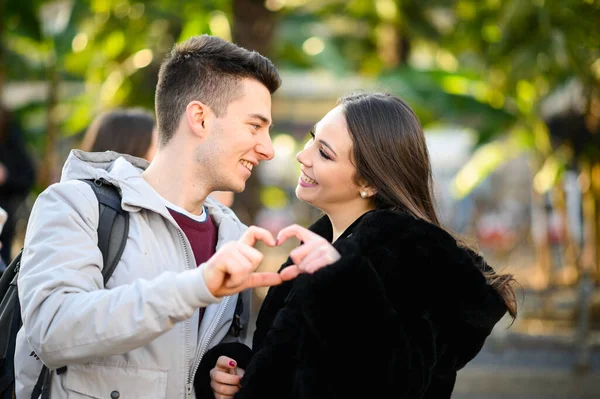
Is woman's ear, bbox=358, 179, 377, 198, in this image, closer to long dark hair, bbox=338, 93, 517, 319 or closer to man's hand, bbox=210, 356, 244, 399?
long dark hair, bbox=338, 93, 517, 319

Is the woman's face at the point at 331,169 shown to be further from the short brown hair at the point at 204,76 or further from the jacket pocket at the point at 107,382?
the jacket pocket at the point at 107,382

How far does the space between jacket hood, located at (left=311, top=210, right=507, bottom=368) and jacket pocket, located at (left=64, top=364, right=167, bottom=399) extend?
0.82 meters

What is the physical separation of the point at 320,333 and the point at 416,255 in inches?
16.4

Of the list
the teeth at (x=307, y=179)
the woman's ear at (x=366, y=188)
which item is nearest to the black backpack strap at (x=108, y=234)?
the teeth at (x=307, y=179)

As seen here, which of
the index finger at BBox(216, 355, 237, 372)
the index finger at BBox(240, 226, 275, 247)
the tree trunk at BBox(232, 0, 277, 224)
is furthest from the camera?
the tree trunk at BBox(232, 0, 277, 224)

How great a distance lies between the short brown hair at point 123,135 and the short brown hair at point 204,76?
160 cm

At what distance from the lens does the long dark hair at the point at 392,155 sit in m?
3.14

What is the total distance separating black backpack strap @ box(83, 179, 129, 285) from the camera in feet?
9.20

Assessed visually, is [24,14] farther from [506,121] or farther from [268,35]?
[506,121]

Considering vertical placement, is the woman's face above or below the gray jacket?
above

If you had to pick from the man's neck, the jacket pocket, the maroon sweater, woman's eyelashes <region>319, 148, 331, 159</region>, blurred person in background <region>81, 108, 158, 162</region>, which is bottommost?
the jacket pocket

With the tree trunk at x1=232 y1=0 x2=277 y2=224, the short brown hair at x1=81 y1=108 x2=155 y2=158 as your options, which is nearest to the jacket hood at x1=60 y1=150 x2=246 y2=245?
the short brown hair at x1=81 y1=108 x2=155 y2=158

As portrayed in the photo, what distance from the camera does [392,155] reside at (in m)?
3.17

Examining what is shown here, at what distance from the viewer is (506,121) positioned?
1021cm
